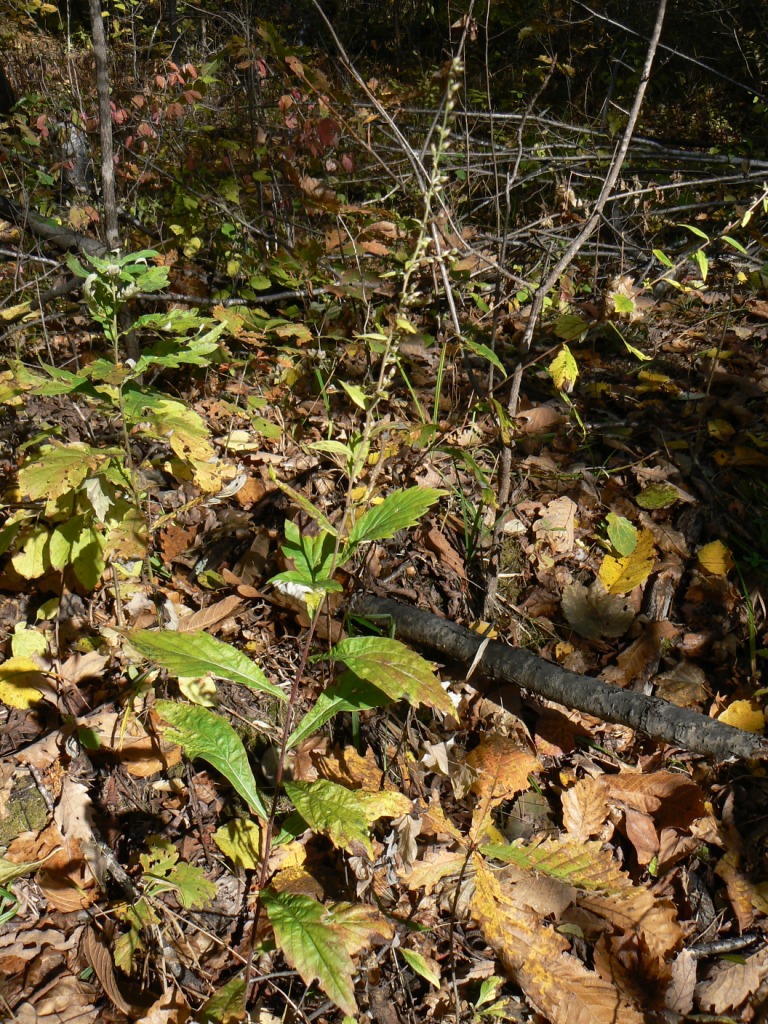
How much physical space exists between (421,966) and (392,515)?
112cm

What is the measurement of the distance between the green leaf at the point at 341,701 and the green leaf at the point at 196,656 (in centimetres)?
11

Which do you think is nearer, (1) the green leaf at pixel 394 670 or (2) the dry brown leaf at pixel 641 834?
(1) the green leaf at pixel 394 670

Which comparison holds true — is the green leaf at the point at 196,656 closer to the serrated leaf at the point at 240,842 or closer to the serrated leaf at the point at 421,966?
the serrated leaf at the point at 240,842

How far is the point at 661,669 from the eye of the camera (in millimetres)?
2701

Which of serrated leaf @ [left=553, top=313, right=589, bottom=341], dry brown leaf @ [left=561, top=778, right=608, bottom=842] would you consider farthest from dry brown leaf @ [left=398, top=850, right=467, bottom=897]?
serrated leaf @ [left=553, top=313, right=589, bottom=341]

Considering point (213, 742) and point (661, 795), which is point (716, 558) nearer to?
point (661, 795)

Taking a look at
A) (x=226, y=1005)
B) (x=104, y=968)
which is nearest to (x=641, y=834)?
(x=226, y=1005)

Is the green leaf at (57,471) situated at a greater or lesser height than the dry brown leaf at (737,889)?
greater

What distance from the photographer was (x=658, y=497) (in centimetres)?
313

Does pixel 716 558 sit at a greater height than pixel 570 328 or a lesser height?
lesser

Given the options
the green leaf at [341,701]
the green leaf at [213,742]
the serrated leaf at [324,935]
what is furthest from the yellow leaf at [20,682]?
the serrated leaf at [324,935]

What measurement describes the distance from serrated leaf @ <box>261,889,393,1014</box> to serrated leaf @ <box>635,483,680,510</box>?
2139 mm

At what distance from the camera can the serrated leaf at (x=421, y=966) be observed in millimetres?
1720

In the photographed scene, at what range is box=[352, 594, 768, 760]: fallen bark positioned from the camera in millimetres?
2117
